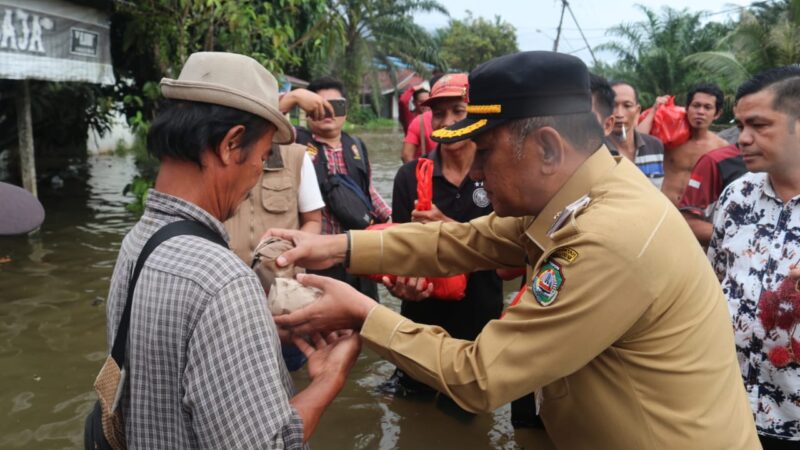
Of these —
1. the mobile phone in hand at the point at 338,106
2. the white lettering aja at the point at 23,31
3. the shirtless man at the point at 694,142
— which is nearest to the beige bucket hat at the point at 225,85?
the mobile phone in hand at the point at 338,106

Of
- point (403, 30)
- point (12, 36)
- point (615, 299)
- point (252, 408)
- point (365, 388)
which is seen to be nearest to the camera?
point (252, 408)

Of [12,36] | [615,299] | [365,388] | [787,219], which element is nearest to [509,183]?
[615,299]

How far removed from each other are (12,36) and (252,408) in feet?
24.2

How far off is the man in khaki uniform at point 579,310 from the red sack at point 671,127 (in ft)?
12.2

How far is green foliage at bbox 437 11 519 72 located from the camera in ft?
150

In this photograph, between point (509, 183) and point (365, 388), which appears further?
point (365, 388)

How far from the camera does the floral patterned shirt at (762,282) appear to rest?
263 cm

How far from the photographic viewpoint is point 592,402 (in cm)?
179

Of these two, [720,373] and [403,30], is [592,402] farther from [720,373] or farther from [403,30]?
[403,30]

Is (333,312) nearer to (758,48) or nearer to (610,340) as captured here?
(610,340)

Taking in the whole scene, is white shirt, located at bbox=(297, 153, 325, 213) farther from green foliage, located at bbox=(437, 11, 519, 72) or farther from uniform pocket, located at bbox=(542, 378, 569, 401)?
green foliage, located at bbox=(437, 11, 519, 72)

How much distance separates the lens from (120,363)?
1.67 m

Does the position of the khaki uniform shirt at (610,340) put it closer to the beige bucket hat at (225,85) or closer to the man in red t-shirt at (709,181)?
the beige bucket hat at (225,85)

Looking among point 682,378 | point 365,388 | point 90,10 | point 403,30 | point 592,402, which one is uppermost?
point 403,30
